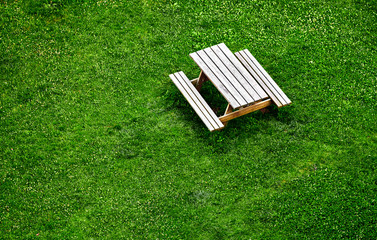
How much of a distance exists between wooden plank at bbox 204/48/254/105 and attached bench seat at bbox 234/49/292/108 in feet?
1.89

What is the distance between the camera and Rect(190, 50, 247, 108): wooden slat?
748 centimetres

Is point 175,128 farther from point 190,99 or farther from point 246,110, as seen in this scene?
point 246,110

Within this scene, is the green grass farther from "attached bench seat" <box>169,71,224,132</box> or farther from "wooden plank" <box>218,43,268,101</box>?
"wooden plank" <box>218,43,268,101</box>

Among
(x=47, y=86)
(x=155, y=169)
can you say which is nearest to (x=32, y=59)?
(x=47, y=86)

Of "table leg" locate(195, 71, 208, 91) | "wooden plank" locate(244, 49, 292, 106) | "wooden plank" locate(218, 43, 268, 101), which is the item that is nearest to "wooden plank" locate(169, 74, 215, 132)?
"table leg" locate(195, 71, 208, 91)

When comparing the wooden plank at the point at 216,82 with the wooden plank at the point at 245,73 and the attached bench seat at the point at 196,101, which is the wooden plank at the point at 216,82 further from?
the wooden plank at the point at 245,73

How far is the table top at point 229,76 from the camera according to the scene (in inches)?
297

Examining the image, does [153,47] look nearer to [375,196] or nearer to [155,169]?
[155,169]

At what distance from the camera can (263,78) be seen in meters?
8.17

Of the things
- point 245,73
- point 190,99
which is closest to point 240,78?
point 245,73

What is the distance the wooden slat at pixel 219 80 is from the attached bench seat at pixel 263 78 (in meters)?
0.74

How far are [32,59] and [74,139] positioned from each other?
2.33m

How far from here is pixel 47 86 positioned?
27.3 feet

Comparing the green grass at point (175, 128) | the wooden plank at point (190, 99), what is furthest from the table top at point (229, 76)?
the green grass at point (175, 128)
